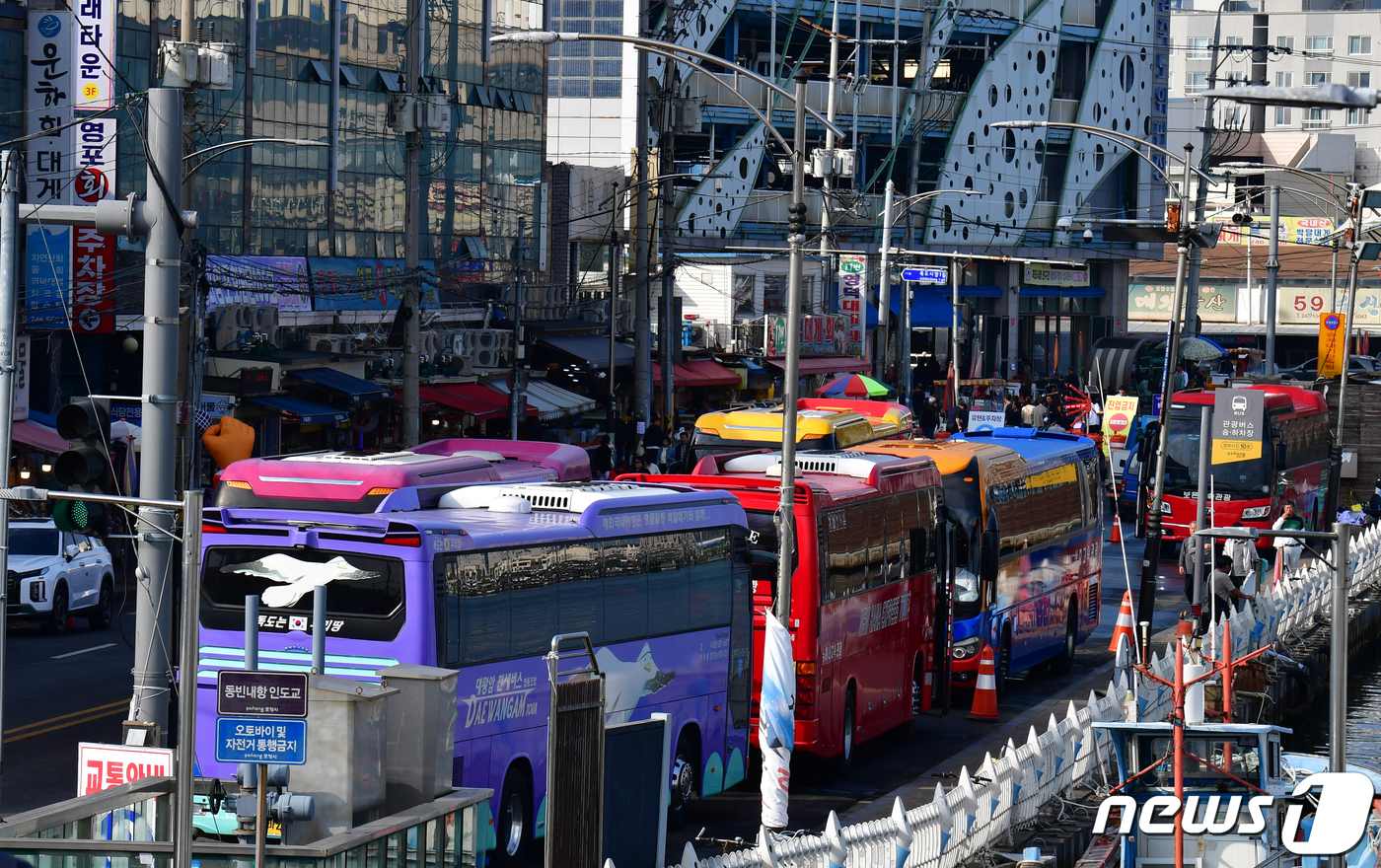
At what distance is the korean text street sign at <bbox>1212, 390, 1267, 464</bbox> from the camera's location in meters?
36.1

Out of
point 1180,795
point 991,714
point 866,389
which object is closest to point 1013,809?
point 1180,795

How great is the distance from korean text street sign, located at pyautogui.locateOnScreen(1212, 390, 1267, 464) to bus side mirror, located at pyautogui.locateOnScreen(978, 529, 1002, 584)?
43.6 ft

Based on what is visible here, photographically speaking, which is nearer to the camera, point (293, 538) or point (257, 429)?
point (293, 538)

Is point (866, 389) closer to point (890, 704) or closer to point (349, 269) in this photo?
point (349, 269)

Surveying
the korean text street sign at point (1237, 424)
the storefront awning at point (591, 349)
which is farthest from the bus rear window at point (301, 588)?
the storefront awning at point (591, 349)

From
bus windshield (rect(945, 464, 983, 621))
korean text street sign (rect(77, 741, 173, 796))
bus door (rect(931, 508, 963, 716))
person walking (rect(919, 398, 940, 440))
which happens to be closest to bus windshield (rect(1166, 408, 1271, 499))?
person walking (rect(919, 398, 940, 440))

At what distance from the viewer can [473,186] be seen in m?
53.0

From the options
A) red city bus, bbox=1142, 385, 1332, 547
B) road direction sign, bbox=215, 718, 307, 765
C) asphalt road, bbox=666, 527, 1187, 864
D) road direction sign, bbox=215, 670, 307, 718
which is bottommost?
asphalt road, bbox=666, 527, 1187, 864

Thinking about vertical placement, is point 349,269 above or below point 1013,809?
above

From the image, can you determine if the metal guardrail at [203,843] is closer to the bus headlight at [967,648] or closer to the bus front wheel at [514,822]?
the bus front wheel at [514,822]

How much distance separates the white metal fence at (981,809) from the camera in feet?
42.3

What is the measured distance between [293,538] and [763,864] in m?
4.87

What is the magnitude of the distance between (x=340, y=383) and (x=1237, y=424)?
62.2 feet

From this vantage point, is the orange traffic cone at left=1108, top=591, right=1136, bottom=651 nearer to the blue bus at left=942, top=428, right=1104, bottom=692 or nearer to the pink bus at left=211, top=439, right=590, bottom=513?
the blue bus at left=942, top=428, right=1104, bottom=692
